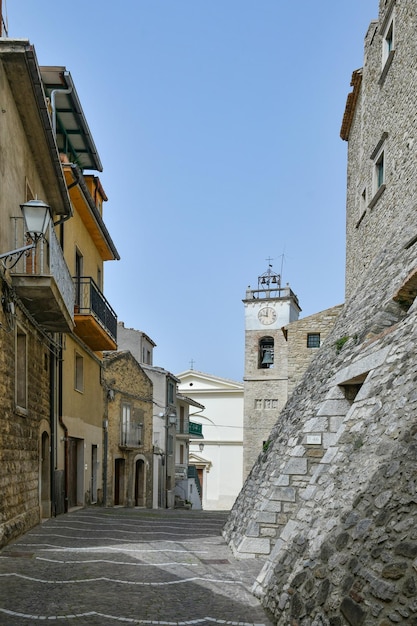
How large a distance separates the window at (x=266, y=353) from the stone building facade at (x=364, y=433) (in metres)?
22.5

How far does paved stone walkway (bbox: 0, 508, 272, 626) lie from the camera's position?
211 inches

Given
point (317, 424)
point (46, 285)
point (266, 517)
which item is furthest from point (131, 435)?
point (317, 424)

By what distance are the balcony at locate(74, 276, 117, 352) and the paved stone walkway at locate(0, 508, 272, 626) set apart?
5.27 metres

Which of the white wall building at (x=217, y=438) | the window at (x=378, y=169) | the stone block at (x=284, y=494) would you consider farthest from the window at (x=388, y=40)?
the white wall building at (x=217, y=438)

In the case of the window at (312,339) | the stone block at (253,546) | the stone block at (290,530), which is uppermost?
the window at (312,339)

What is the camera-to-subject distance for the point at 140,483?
1017 inches

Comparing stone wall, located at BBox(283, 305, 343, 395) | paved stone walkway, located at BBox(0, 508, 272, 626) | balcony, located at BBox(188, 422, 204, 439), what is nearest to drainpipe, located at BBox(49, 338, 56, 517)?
paved stone walkway, located at BBox(0, 508, 272, 626)

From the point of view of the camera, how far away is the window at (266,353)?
37562mm

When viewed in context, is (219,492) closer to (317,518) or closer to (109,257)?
(109,257)

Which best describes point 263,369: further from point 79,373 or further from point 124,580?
point 124,580

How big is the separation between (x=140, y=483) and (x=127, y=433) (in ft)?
12.3

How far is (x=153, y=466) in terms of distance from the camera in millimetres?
27484

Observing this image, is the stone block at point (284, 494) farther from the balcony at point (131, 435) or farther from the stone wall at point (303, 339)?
the balcony at point (131, 435)

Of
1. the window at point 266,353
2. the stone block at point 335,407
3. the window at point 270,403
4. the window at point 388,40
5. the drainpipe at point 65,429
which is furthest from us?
the window at point 266,353
